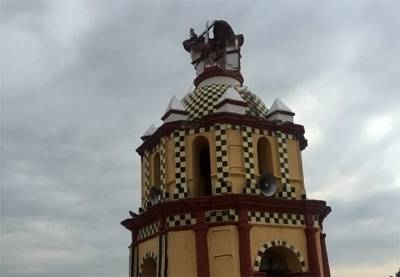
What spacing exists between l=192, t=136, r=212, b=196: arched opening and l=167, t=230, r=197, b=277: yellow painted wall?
3.96 ft

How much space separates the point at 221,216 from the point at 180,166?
1759mm

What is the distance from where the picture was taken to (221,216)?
12531 millimetres

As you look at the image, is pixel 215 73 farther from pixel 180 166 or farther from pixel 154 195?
pixel 154 195

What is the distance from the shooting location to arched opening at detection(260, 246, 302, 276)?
13.1 meters

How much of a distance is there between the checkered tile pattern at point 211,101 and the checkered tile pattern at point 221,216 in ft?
9.47

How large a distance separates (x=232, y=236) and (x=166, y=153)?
285cm

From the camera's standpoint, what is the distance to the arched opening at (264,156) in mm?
13867

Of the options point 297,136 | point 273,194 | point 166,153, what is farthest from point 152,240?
point 297,136

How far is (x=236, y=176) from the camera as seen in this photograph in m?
13.0

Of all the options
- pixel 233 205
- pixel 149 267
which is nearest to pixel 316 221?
pixel 233 205

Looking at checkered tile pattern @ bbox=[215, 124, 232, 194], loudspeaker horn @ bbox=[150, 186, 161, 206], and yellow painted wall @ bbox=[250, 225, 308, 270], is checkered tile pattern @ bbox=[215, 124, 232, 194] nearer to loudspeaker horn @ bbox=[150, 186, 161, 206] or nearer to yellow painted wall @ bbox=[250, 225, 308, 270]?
yellow painted wall @ bbox=[250, 225, 308, 270]

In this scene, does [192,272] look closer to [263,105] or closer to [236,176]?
[236,176]

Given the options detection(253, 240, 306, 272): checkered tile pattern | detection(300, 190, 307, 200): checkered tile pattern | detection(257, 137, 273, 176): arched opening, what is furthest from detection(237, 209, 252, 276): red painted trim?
detection(300, 190, 307, 200): checkered tile pattern

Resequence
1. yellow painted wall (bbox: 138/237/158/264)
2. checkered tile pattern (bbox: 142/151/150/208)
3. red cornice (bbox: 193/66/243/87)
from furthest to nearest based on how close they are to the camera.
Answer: red cornice (bbox: 193/66/243/87)
checkered tile pattern (bbox: 142/151/150/208)
yellow painted wall (bbox: 138/237/158/264)
